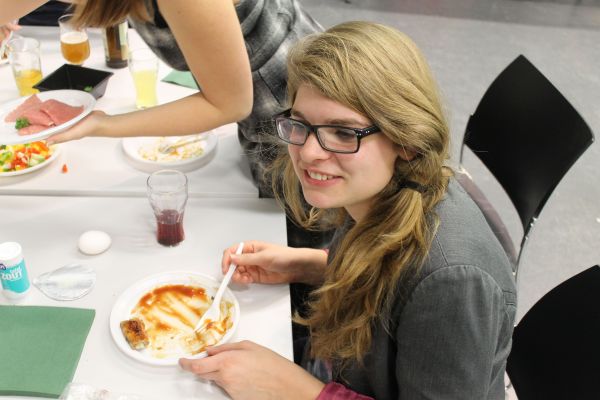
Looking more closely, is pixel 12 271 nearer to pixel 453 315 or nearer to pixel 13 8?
pixel 13 8

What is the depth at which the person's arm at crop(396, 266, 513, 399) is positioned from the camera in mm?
891

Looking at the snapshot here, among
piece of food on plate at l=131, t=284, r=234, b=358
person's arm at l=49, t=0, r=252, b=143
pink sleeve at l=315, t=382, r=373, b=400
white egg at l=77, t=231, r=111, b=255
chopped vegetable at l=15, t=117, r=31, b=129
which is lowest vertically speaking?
pink sleeve at l=315, t=382, r=373, b=400

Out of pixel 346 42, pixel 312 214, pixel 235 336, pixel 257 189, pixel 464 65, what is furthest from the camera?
pixel 464 65

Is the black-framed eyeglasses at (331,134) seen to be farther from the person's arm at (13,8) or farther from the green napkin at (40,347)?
the person's arm at (13,8)

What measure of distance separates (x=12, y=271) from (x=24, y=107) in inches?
21.9

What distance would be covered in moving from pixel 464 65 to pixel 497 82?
2333 millimetres

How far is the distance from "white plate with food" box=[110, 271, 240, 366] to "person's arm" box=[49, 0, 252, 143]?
1.33 feet

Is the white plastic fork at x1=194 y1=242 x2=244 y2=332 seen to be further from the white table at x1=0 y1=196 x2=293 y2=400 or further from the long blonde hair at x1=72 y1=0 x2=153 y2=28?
the long blonde hair at x1=72 y1=0 x2=153 y2=28

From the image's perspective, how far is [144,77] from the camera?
1.81 metres

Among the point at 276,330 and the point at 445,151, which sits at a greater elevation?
the point at 445,151

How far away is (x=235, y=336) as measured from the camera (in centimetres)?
115

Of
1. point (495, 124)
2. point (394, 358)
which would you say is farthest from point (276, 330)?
point (495, 124)

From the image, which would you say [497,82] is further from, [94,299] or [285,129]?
[94,299]

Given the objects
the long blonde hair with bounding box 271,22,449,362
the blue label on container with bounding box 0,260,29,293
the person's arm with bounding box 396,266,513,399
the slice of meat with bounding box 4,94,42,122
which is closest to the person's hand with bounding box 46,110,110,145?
the slice of meat with bounding box 4,94,42,122
